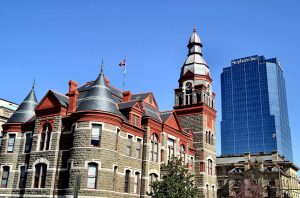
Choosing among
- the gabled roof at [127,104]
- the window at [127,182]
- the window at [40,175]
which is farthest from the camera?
the gabled roof at [127,104]

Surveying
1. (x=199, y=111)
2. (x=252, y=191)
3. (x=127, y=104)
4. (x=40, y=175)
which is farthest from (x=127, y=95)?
(x=252, y=191)

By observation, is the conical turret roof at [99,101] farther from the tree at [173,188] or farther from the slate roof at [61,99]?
the tree at [173,188]

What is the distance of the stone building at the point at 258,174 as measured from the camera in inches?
3418

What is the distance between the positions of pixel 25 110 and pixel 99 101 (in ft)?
39.3

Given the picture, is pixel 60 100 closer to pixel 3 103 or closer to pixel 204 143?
pixel 204 143

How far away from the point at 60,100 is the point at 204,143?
73.2ft

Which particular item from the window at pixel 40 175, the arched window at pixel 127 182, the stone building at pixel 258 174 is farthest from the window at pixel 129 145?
the stone building at pixel 258 174

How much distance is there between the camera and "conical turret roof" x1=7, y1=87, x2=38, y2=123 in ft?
137

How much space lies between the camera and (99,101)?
119 ft

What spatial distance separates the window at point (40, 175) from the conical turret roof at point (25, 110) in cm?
720

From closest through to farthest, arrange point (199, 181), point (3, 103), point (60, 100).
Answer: point (60, 100)
point (199, 181)
point (3, 103)

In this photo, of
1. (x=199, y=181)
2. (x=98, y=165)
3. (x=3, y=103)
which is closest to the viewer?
(x=98, y=165)

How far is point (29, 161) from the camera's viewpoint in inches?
1489

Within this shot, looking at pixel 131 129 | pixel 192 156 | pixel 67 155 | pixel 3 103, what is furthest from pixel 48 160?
pixel 3 103
